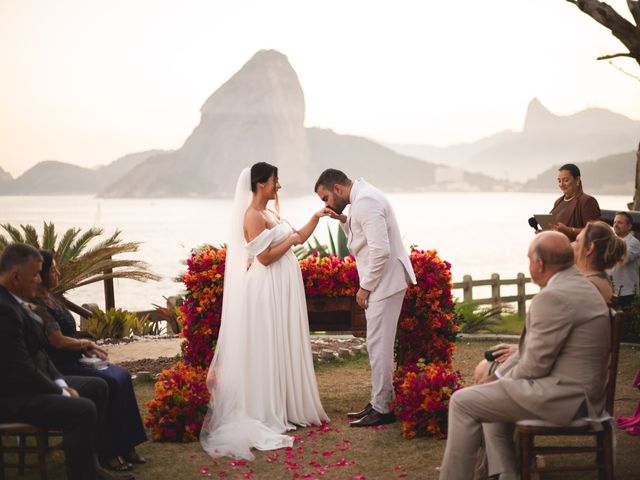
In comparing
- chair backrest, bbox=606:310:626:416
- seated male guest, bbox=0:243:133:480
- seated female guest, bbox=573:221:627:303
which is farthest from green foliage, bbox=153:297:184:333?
chair backrest, bbox=606:310:626:416

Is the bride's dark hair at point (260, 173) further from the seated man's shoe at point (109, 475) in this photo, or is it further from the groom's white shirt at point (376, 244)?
the seated man's shoe at point (109, 475)

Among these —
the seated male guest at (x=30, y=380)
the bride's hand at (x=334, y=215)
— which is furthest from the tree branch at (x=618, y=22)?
the seated male guest at (x=30, y=380)

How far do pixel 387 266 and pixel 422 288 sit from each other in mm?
864

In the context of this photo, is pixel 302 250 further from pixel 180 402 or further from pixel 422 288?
pixel 180 402

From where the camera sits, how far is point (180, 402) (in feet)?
20.8

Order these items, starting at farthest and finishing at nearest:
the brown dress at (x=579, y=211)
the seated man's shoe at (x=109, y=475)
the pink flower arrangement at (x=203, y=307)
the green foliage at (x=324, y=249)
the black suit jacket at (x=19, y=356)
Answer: the green foliage at (x=324, y=249), the brown dress at (x=579, y=211), the pink flower arrangement at (x=203, y=307), the seated man's shoe at (x=109, y=475), the black suit jacket at (x=19, y=356)

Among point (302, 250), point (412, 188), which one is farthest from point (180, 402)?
point (412, 188)

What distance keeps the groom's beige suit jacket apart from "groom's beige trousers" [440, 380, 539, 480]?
0.32 ft

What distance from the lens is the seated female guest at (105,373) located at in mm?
5324

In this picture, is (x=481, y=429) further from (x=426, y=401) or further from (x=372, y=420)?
(x=372, y=420)

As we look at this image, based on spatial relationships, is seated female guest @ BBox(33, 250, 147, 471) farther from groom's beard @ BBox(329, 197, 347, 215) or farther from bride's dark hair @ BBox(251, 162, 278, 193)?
groom's beard @ BBox(329, 197, 347, 215)

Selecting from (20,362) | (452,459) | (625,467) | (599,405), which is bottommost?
(625,467)

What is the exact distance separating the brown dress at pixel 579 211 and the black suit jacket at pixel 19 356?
5.64 meters

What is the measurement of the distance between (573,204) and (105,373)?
517 cm
